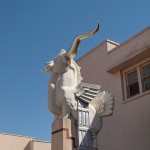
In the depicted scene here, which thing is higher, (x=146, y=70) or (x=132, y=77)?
(x=146, y=70)

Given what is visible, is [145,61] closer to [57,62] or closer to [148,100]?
[148,100]

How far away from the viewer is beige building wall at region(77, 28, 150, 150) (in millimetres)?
12922

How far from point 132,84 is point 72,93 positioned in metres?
6.27

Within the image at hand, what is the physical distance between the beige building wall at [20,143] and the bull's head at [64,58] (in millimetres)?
15849

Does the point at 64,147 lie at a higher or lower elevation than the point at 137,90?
lower

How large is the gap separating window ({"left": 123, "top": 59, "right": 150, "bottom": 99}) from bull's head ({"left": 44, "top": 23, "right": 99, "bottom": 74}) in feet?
18.2

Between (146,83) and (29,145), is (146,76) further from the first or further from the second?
(29,145)

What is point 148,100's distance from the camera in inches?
505

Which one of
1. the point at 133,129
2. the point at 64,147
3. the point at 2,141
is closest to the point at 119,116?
the point at 133,129

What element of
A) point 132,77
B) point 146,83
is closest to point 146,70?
point 146,83

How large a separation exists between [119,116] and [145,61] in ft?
9.07

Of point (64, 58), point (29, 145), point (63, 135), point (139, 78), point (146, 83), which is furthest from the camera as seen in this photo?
point (29, 145)

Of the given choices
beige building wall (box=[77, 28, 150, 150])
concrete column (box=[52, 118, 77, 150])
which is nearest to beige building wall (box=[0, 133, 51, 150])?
beige building wall (box=[77, 28, 150, 150])

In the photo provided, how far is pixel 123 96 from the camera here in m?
14.2
